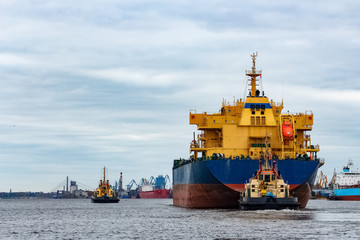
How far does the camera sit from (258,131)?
6775 cm

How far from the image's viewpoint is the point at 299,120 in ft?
236

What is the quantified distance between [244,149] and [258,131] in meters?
2.47

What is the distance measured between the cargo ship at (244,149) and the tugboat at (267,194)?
2819 millimetres

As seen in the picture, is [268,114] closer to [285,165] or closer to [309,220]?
[285,165]

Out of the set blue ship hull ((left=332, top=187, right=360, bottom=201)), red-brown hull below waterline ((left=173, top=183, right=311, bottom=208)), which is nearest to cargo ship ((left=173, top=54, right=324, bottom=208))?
red-brown hull below waterline ((left=173, top=183, right=311, bottom=208))

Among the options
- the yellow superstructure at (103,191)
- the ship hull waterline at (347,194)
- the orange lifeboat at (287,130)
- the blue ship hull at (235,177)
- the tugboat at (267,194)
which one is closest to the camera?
the tugboat at (267,194)

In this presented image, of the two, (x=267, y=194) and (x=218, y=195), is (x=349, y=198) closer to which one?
(x=218, y=195)

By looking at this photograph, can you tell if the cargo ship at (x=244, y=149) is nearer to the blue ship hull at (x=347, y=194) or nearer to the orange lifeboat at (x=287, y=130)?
the orange lifeboat at (x=287, y=130)

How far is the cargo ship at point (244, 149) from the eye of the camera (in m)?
62.5

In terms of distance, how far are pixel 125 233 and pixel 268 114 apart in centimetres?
2739

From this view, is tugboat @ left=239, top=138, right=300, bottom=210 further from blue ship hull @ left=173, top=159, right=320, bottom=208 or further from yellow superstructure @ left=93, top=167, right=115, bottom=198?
yellow superstructure @ left=93, top=167, right=115, bottom=198

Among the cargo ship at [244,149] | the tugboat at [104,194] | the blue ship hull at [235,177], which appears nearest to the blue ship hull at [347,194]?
the tugboat at [104,194]

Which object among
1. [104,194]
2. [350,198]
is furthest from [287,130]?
[350,198]

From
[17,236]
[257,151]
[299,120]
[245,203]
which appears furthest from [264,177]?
[17,236]
